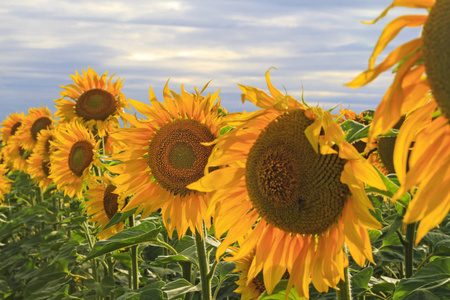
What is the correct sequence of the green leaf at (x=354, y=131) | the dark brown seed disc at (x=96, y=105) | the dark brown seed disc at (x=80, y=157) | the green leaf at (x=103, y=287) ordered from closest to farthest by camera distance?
1. the green leaf at (x=354, y=131)
2. the green leaf at (x=103, y=287)
3. the dark brown seed disc at (x=80, y=157)
4. the dark brown seed disc at (x=96, y=105)

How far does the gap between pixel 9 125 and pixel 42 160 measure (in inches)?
129

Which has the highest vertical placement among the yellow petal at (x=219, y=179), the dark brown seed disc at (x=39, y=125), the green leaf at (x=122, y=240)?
the yellow petal at (x=219, y=179)

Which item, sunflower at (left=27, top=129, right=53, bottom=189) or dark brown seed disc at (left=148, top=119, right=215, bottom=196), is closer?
dark brown seed disc at (left=148, top=119, right=215, bottom=196)

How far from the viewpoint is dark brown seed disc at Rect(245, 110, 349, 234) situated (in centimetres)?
168

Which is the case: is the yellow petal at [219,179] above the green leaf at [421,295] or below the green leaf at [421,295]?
above

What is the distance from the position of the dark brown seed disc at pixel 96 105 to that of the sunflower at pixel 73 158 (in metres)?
0.75

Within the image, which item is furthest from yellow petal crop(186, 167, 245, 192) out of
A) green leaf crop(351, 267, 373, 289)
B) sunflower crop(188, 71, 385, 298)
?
green leaf crop(351, 267, 373, 289)

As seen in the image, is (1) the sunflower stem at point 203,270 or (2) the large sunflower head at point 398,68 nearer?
(2) the large sunflower head at point 398,68

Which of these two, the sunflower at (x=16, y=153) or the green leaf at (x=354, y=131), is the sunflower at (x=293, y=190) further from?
the sunflower at (x=16, y=153)

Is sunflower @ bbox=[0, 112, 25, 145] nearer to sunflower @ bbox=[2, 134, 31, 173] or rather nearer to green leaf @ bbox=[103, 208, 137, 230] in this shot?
sunflower @ bbox=[2, 134, 31, 173]

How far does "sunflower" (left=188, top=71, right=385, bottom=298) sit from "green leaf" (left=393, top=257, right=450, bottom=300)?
Result: 1.05 feet

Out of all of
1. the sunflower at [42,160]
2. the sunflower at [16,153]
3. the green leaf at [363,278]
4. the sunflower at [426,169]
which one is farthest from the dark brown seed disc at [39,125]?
the sunflower at [426,169]

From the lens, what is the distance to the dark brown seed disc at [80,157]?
4.88 m

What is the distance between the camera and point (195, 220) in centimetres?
264
